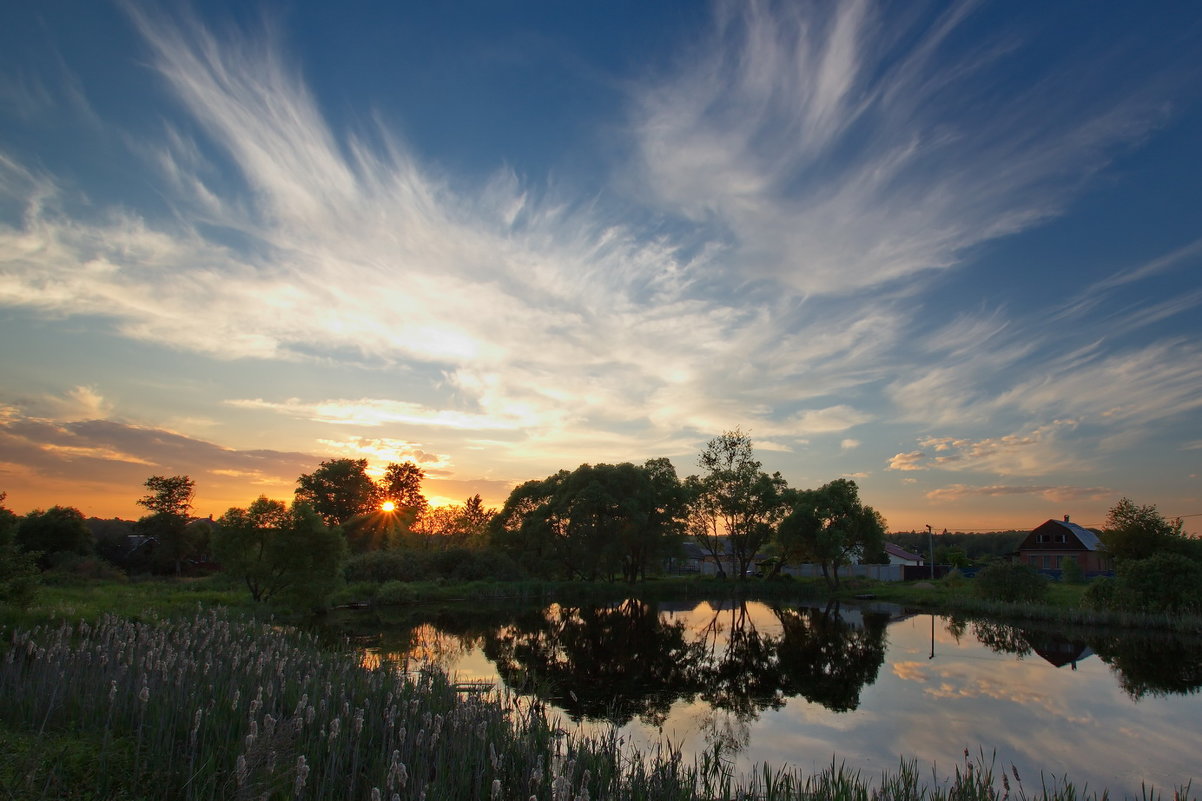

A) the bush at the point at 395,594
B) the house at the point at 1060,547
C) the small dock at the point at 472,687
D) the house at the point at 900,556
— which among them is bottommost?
the bush at the point at 395,594

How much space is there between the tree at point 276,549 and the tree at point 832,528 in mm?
39410

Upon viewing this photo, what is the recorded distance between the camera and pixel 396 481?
3474 inches

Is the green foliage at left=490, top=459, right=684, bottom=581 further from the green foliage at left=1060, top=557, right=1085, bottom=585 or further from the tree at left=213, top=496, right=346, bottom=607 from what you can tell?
the green foliage at left=1060, top=557, right=1085, bottom=585

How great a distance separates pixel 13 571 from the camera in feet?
59.3

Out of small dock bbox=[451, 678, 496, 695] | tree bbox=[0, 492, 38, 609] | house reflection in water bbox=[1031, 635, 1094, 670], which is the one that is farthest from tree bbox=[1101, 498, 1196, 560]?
tree bbox=[0, 492, 38, 609]

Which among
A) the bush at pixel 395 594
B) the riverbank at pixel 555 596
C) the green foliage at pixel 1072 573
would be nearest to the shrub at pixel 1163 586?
the riverbank at pixel 555 596

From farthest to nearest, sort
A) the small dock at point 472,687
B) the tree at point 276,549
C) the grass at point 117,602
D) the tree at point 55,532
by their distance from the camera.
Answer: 1. the tree at point 55,532
2. the tree at point 276,549
3. the grass at point 117,602
4. the small dock at point 472,687

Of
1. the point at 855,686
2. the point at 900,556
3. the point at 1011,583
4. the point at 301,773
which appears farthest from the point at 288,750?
the point at 900,556

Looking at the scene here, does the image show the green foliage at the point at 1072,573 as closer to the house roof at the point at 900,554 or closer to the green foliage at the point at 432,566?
the house roof at the point at 900,554

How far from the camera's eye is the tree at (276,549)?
33.4 m

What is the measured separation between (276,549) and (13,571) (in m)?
15.8

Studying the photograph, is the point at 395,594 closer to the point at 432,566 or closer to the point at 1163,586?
the point at 432,566

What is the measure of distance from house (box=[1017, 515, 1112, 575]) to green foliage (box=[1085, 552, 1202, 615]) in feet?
131

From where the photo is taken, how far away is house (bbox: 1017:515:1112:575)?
69.2 meters
